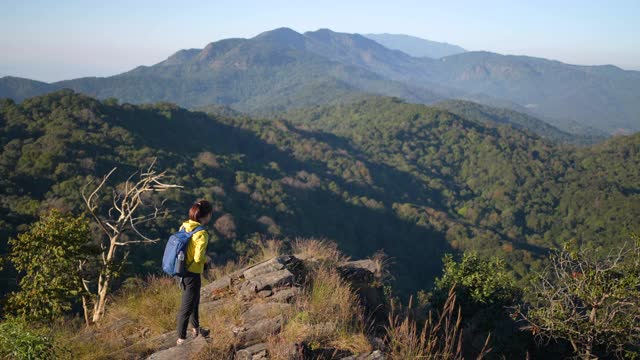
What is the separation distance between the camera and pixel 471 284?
1125 centimetres

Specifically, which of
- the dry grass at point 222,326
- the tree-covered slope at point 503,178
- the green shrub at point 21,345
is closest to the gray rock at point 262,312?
the dry grass at point 222,326

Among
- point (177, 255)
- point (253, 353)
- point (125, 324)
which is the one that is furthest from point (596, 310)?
point (125, 324)

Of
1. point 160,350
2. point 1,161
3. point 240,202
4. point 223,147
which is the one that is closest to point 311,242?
point 160,350

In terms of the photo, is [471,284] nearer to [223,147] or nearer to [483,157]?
[223,147]

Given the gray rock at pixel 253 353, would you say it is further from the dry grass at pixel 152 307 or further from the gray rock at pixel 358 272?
the gray rock at pixel 358 272

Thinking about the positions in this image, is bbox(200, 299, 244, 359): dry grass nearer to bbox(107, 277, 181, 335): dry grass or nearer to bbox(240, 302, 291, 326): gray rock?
bbox(240, 302, 291, 326): gray rock

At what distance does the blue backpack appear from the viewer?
4.54m

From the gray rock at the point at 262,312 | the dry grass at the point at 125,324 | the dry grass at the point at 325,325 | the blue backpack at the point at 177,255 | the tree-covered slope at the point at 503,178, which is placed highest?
the blue backpack at the point at 177,255

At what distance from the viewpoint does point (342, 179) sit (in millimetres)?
72062

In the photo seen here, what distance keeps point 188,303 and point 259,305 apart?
106 cm

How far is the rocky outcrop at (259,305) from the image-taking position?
4.29 metres

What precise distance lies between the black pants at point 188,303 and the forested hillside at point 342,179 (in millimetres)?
18434

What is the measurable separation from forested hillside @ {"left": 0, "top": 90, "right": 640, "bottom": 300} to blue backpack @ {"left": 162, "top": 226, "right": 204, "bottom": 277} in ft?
61.1

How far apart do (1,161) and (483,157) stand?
279 ft
